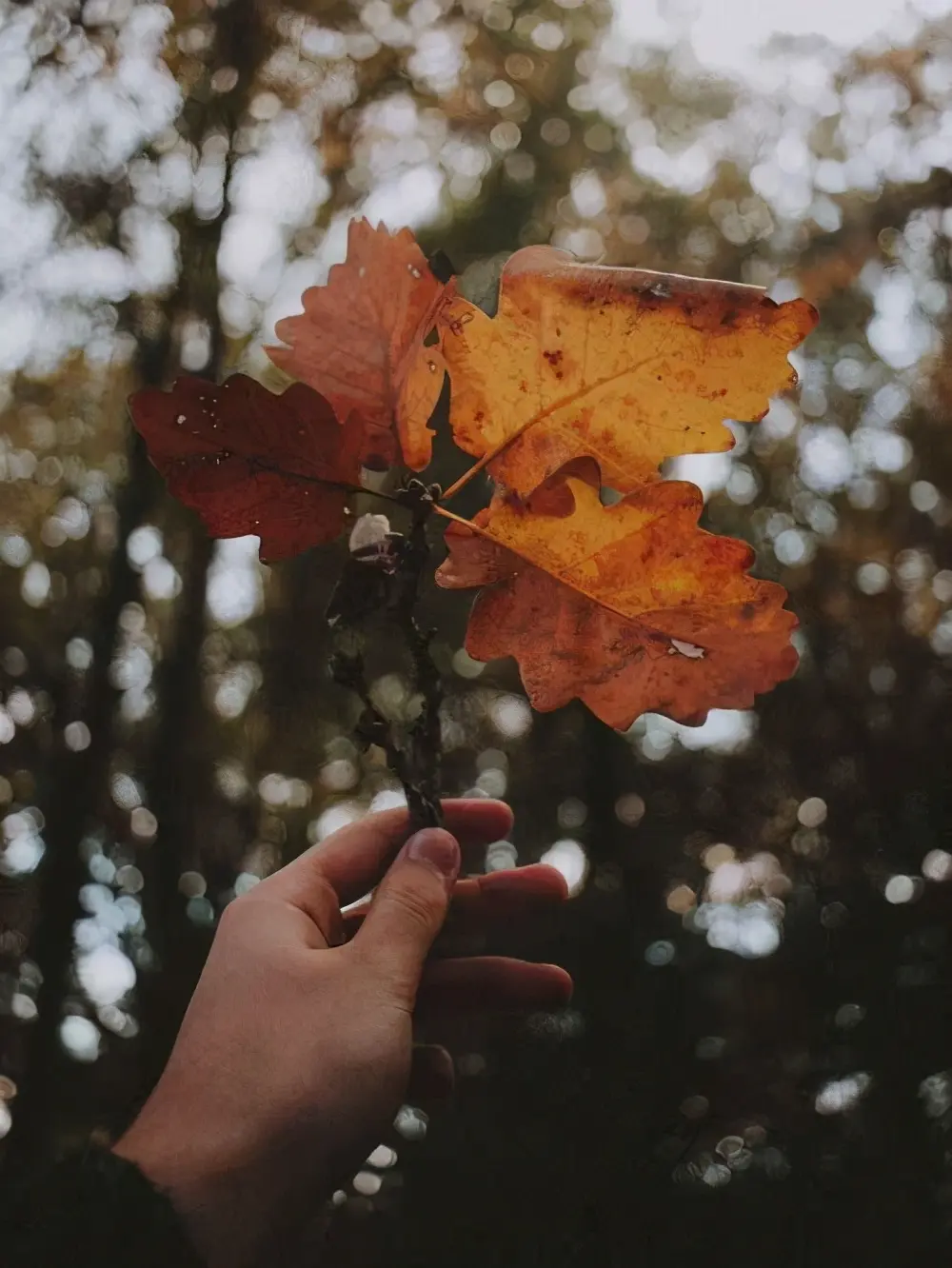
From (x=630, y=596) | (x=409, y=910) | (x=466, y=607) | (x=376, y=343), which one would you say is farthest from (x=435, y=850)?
(x=466, y=607)

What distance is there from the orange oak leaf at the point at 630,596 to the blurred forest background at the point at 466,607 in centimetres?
139

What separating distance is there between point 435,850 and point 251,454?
43 centimetres

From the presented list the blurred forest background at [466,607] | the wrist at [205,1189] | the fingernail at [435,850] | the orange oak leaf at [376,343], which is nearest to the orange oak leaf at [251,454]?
the orange oak leaf at [376,343]

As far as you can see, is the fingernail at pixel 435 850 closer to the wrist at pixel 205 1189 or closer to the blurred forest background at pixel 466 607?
the wrist at pixel 205 1189

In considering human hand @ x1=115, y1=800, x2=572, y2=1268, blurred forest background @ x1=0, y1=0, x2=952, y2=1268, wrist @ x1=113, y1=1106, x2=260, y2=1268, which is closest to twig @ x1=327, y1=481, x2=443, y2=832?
human hand @ x1=115, y1=800, x2=572, y2=1268

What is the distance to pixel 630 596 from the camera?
2.28 feet

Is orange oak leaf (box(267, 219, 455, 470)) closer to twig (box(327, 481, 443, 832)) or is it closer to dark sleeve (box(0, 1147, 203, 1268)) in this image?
twig (box(327, 481, 443, 832))

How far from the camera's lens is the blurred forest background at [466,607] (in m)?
2.04

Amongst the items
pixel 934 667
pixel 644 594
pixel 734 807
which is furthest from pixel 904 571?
pixel 644 594

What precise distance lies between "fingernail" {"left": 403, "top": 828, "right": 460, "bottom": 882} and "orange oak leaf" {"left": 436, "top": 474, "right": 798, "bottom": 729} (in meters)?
0.20

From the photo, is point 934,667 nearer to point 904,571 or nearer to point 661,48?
point 904,571

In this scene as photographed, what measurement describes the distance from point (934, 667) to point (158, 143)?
3164mm

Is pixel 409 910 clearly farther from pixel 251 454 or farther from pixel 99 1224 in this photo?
pixel 251 454

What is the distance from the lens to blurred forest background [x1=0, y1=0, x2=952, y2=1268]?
2.04 metres
